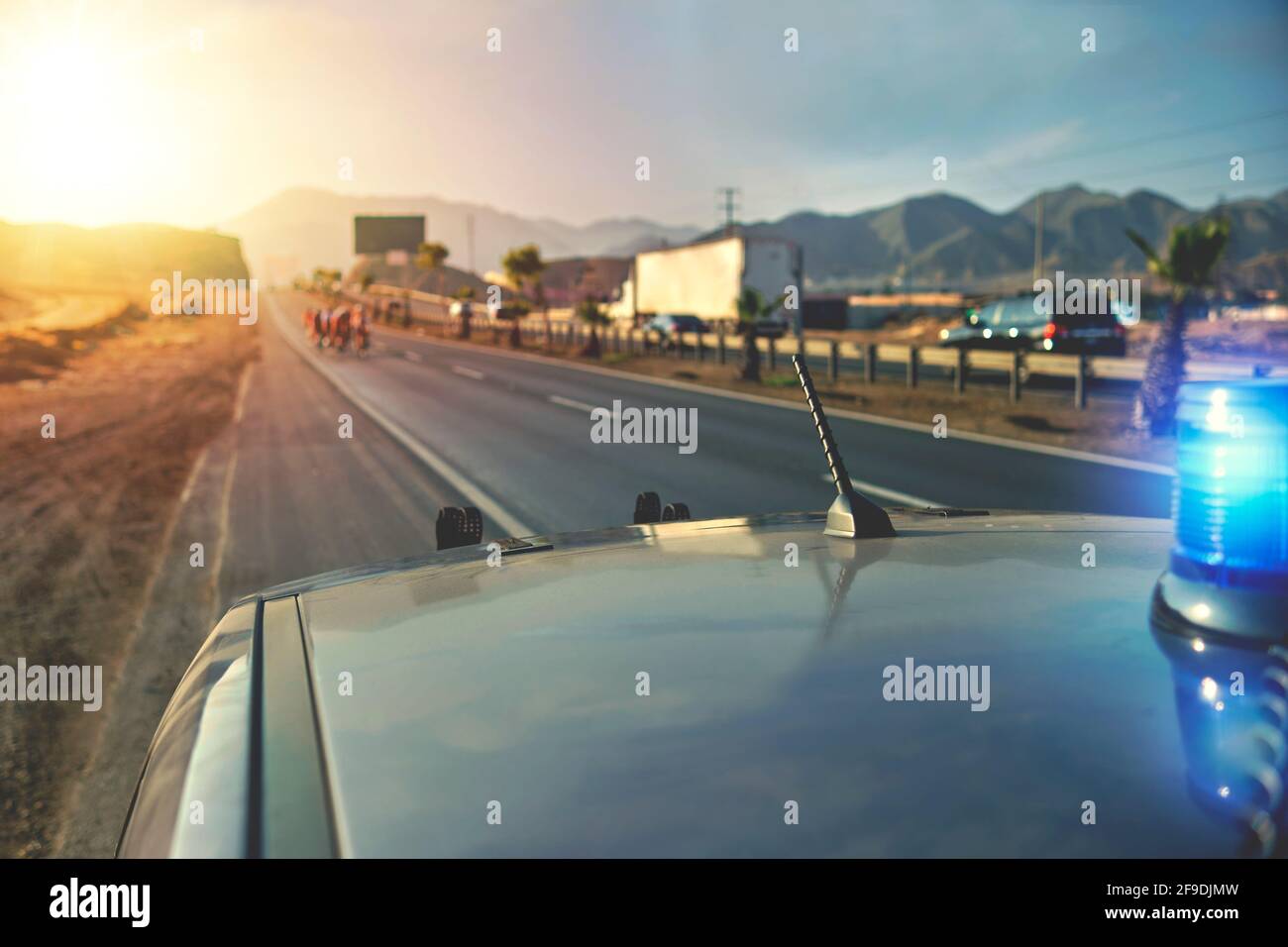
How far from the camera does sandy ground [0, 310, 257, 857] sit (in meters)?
5.07

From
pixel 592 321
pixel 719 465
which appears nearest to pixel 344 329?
pixel 592 321

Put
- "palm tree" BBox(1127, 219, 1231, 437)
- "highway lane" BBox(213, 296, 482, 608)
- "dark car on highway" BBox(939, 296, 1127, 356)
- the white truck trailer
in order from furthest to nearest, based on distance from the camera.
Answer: the white truck trailer < "dark car on highway" BBox(939, 296, 1127, 356) < "palm tree" BBox(1127, 219, 1231, 437) < "highway lane" BBox(213, 296, 482, 608)

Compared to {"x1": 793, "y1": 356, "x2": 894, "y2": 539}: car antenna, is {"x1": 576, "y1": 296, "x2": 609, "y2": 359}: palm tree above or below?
above

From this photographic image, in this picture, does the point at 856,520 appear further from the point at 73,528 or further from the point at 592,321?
the point at 592,321

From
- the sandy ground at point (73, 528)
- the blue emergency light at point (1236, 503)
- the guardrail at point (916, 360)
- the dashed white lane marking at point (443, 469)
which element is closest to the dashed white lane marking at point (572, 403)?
the dashed white lane marking at point (443, 469)

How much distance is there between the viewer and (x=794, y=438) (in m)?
15.7

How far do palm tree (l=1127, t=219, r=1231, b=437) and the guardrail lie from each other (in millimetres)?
823

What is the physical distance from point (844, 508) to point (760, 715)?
154 centimetres

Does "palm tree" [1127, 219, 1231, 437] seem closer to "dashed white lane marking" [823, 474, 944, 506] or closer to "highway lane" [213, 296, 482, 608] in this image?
"dashed white lane marking" [823, 474, 944, 506]

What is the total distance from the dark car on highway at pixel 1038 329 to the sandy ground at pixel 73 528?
18.6 m

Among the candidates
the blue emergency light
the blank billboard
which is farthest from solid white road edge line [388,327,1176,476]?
the blank billboard

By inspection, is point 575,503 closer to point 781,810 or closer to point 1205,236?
point 781,810
